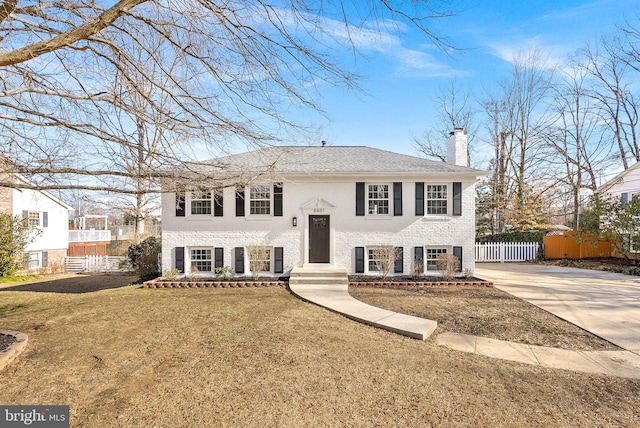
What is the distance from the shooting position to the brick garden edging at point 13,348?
4277 mm

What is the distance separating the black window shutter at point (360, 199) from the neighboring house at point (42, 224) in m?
16.0

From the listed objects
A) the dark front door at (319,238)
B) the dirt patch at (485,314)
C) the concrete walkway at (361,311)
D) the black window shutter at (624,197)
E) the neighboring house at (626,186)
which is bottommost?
the dirt patch at (485,314)

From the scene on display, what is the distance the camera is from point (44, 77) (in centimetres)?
482

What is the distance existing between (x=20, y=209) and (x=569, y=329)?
24.9 metres

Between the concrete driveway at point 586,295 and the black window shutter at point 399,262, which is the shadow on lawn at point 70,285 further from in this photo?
the concrete driveway at point 586,295

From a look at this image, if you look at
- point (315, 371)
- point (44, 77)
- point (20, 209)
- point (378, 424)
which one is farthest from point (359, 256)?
point (20, 209)

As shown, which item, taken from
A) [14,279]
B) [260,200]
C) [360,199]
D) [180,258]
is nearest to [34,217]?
[14,279]

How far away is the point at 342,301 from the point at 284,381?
13.4 feet

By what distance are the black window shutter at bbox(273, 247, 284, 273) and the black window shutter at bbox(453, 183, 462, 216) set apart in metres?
6.37

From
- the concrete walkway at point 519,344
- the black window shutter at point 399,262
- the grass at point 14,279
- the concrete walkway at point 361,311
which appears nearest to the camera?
the concrete walkway at point 519,344

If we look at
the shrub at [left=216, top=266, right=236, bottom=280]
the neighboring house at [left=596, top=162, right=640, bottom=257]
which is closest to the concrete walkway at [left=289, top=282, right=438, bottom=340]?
the shrub at [left=216, top=266, right=236, bottom=280]

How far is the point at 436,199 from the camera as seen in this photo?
11.5 metres

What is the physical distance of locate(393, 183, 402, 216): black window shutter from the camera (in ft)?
37.2

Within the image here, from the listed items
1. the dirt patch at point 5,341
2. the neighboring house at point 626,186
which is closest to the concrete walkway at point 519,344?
the dirt patch at point 5,341
